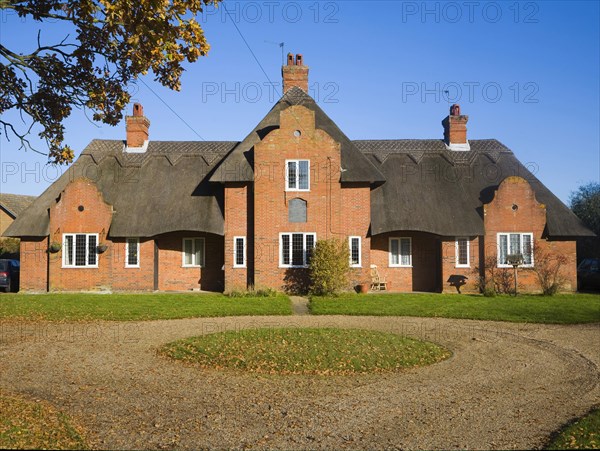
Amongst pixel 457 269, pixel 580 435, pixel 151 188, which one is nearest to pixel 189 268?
pixel 151 188

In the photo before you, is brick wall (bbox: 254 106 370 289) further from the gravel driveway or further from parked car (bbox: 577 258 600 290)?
parked car (bbox: 577 258 600 290)

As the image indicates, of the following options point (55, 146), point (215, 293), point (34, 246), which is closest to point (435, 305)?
point (215, 293)

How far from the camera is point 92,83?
965cm

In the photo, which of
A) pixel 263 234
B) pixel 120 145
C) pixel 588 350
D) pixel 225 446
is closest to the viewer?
pixel 225 446

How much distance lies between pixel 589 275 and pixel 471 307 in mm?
12815

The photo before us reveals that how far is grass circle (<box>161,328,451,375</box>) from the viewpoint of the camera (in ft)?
36.8

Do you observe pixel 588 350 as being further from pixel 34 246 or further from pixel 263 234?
pixel 34 246

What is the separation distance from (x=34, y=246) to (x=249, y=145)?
11849 mm

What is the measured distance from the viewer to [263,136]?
1091 inches

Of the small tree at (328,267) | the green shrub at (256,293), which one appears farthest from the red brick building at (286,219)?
the small tree at (328,267)

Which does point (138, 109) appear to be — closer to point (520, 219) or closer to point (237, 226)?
Result: point (237, 226)

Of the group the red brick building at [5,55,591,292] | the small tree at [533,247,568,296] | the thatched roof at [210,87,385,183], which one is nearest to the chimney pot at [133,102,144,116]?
the red brick building at [5,55,591,292]

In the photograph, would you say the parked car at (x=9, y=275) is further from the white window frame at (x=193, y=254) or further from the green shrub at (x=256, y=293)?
the green shrub at (x=256, y=293)

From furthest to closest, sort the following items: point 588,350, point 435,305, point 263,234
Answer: point 263,234 → point 435,305 → point 588,350
